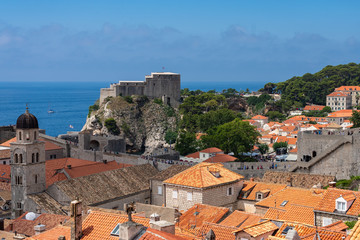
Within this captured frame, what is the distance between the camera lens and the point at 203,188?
30.5 m

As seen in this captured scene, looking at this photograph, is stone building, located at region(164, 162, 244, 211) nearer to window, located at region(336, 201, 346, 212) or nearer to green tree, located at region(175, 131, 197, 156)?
window, located at region(336, 201, 346, 212)

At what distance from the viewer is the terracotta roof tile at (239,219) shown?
891 inches

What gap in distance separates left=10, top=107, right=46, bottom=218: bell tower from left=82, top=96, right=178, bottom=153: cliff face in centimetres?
5115

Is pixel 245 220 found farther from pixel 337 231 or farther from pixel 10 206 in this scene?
pixel 10 206

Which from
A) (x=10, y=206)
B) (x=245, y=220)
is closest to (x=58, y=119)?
(x=10, y=206)

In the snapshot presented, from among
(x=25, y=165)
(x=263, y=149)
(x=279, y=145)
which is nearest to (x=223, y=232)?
(x=25, y=165)

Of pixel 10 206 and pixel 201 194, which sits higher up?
pixel 201 194

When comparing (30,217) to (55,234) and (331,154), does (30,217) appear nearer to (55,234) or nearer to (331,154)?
(55,234)

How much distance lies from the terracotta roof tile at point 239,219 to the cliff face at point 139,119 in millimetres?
63510

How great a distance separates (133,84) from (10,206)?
189ft

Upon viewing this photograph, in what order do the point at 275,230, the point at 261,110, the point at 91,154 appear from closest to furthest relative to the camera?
the point at 275,230, the point at 91,154, the point at 261,110

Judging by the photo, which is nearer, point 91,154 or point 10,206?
point 10,206

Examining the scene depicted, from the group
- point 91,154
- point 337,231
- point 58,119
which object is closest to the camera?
point 337,231

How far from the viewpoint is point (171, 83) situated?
306ft
